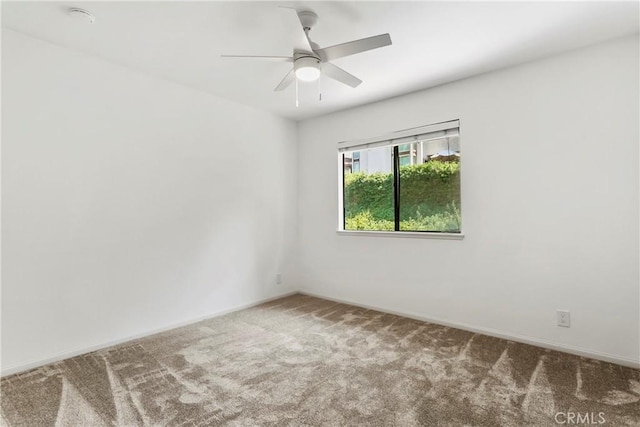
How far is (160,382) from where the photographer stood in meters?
2.13

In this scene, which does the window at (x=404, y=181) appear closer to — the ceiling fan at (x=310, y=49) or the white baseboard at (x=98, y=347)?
the ceiling fan at (x=310, y=49)

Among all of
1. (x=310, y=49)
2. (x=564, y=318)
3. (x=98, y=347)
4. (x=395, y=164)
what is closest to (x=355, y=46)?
(x=310, y=49)

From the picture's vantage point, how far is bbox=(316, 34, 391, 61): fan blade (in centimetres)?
186

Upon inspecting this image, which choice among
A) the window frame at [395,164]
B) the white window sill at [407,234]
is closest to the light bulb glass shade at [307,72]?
the window frame at [395,164]

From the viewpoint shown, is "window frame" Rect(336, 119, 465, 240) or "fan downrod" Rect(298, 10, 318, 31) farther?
"window frame" Rect(336, 119, 465, 240)

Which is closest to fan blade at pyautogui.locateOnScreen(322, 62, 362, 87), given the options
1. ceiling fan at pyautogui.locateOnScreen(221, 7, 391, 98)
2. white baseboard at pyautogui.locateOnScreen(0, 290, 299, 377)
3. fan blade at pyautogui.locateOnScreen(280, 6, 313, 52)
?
ceiling fan at pyautogui.locateOnScreen(221, 7, 391, 98)

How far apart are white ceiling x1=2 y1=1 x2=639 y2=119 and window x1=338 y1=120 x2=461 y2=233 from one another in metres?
0.69

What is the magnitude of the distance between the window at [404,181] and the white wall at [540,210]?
0.15 metres

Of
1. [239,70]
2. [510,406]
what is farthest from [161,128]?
[510,406]

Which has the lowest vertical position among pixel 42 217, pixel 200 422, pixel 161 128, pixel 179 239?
pixel 200 422

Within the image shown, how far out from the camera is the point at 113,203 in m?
2.76

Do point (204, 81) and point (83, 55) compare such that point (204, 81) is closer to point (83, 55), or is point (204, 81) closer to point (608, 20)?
point (83, 55)

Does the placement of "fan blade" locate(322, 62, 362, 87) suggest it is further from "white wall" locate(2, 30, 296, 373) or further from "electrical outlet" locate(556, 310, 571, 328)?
"electrical outlet" locate(556, 310, 571, 328)

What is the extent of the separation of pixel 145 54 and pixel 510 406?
11.6ft
